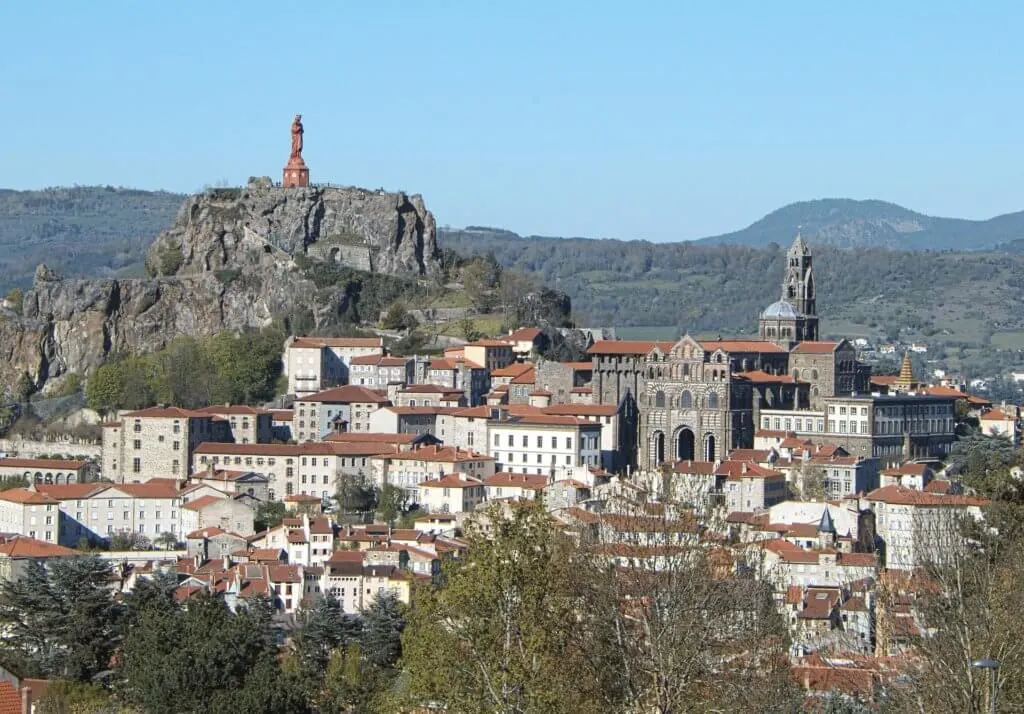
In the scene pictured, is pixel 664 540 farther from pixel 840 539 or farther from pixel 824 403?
pixel 824 403

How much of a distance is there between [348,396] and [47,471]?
12.0m

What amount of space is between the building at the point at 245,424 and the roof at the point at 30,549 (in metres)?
12.5

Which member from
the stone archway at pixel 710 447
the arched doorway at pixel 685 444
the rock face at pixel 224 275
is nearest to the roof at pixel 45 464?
the rock face at pixel 224 275

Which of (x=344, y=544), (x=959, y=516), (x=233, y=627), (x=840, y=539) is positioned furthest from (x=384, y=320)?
(x=959, y=516)

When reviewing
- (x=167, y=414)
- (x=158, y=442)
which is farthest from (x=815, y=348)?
(x=158, y=442)

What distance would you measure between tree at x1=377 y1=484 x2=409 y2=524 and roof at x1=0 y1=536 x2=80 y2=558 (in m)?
10.7

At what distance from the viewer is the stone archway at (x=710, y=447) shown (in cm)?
7319

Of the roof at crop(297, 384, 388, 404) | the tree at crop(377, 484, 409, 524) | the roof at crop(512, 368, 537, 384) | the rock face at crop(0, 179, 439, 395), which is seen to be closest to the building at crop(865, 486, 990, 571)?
the tree at crop(377, 484, 409, 524)

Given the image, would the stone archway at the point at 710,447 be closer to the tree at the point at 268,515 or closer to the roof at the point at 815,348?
the roof at the point at 815,348

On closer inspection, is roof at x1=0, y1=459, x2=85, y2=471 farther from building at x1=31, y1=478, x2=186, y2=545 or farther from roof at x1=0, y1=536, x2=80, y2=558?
roof at x1=0, y1=536, x2=80, y2=558

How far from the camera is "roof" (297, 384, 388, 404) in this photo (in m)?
77.2

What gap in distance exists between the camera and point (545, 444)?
71438 mm

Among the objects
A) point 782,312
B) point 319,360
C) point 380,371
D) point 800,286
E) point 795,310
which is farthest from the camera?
point 800,286

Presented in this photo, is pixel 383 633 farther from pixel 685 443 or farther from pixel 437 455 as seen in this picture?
pixel 685 443
